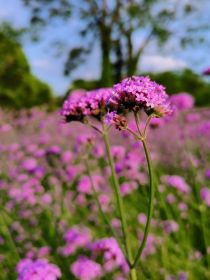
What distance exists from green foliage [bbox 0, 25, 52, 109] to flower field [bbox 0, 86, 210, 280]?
1801 centimetres

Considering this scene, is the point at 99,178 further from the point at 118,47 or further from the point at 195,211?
the point at 118,47

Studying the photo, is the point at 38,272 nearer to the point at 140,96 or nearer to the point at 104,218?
the point at 104,218

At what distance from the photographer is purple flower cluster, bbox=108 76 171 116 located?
1.62 meters

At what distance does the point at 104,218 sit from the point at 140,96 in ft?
2.62

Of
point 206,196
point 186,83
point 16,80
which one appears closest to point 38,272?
point 206,196

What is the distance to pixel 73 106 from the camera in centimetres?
213

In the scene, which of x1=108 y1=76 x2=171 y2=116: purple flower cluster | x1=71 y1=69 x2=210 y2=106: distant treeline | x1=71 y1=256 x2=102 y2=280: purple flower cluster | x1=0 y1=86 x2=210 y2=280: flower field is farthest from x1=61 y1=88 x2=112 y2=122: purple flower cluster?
x1=71 y1=69 x2=210 y2=106: distant treeline

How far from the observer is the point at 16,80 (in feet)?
81.4

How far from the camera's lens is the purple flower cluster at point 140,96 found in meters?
1.62

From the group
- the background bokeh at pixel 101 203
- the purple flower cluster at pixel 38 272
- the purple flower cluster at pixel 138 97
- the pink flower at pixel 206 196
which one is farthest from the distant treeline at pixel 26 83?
the purple flower cluster at pixel 138 97

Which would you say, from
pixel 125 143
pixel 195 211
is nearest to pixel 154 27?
pixel 125 143

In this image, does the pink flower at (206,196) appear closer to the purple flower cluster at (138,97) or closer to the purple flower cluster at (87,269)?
the purple flower cluster at (87,269)

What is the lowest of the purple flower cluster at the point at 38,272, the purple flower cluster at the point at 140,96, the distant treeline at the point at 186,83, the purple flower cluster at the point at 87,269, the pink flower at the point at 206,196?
the purple flower cluster at the point at 38,272

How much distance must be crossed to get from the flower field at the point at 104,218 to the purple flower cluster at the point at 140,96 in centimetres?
4
